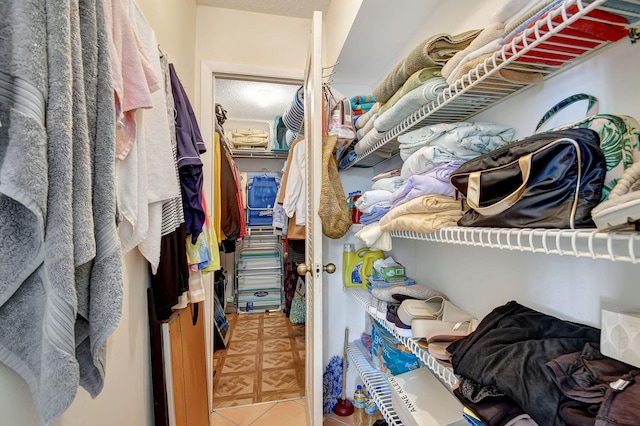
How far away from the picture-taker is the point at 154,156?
810 millimetres

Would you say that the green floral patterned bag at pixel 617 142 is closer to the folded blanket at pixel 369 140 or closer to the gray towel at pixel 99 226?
the folded blanket at pixel 369 140

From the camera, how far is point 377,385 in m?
1.31

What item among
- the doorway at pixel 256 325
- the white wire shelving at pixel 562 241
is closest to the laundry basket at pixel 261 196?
the doorway at pixel 256 325

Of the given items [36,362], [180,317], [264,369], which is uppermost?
[36,362]

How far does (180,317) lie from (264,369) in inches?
50.7

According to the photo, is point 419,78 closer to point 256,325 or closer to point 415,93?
point 415,93

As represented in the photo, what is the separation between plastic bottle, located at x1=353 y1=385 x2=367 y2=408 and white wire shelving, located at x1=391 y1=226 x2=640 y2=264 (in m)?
1.36

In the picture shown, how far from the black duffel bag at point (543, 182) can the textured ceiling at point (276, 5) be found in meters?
1.67

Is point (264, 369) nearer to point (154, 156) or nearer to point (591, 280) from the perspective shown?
point (154, 156)

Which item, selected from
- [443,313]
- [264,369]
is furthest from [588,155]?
[264,369]

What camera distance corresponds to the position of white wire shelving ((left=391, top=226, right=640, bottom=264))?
1.25 feet

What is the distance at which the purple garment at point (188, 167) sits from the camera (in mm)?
1050

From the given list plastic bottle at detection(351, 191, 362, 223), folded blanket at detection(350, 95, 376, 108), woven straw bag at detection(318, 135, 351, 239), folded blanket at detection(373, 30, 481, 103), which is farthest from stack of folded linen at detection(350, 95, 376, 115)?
folded blanket at detection(373, 30, 481, 103)

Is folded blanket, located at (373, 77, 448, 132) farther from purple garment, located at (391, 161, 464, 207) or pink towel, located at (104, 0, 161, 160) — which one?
pink towel, located at (104, 0, 161, 160)
